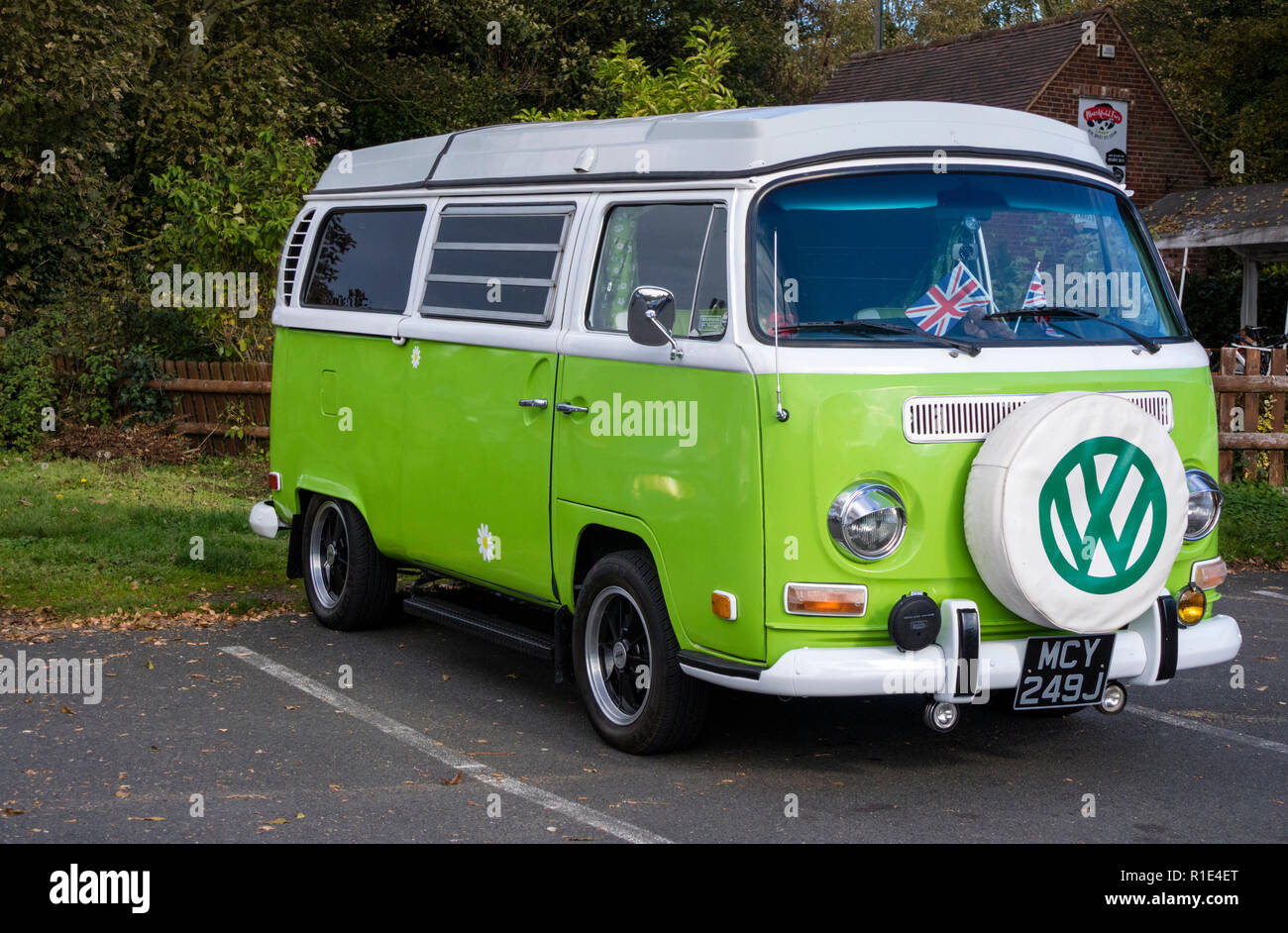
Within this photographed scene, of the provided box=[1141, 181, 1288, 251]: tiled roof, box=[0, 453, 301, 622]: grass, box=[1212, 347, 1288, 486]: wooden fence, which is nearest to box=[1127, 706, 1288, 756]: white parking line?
box=[0, 453, 301, 622]: grass

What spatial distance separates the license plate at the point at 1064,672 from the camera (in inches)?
218

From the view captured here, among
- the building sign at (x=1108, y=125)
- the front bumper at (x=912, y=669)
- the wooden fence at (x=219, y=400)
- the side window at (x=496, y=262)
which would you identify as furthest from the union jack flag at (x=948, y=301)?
the building sign at (x=1108, y=125)

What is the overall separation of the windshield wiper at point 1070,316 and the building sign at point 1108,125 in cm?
2752

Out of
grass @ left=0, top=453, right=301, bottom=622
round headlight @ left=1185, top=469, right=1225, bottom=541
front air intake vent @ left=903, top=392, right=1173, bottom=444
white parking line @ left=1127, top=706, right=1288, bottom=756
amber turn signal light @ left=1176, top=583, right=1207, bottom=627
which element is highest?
front air intake vent @ left=903, top=392, right=1173, bottom=444

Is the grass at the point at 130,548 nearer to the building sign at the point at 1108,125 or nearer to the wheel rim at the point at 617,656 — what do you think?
the wheel rim at the point at 617,656

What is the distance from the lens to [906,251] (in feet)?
19.2

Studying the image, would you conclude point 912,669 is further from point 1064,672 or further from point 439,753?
point 439,753

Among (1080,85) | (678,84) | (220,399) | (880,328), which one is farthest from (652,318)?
(1080,85)

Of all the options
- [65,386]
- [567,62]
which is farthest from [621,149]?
[567,62]

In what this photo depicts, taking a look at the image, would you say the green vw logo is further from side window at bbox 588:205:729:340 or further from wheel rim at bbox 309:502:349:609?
wheel rim at bbox 309:502:349:609

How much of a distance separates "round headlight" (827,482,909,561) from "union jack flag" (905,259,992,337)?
71cm

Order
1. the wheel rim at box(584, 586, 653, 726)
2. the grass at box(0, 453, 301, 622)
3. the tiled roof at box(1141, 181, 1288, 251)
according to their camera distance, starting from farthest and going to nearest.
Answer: the tiled roof at box(1141, 181, 1288, 251), the grass at box(0, 453, 301, 622), the wheel rim at box(584, 586, 653, 726)

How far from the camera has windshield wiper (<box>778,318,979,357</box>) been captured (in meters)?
5.57

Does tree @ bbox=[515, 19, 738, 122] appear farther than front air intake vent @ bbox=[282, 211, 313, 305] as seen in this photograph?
Yes
